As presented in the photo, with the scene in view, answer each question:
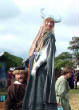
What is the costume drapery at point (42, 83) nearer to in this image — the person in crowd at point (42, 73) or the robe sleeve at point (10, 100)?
the person in crowd at point (42, 73)

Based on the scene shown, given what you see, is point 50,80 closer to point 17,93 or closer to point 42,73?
point 42,73

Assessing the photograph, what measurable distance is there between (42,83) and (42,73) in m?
0.14

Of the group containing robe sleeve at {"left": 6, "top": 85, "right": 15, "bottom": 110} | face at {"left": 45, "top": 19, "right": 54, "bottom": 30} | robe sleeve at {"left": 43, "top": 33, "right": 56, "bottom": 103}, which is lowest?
robe sleeve at {"left": 6, "top": 85, "right": 15, "bottom": 110}

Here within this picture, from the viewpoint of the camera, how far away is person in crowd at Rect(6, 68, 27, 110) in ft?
13.1

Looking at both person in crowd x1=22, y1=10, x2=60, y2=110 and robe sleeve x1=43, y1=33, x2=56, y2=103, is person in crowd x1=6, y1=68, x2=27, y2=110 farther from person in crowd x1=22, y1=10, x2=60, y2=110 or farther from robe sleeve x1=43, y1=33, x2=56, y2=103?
robe sleeve x1=43, y1=33, x2=56, y2=103

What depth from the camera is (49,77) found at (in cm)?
439

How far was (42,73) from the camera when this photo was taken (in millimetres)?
4461

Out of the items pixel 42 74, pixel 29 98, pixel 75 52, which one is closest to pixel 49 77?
pixel 42 74

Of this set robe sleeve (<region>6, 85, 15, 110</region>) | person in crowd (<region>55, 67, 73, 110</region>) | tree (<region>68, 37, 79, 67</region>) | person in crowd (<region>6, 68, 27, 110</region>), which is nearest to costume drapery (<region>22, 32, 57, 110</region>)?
person in crowd (<region>6, 68, 27, 110</region>)

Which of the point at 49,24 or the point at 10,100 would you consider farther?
the point at 49,24

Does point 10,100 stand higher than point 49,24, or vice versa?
point 49,24

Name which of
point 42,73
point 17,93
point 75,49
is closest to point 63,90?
point 42,73

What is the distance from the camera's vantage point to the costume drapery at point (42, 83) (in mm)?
4348

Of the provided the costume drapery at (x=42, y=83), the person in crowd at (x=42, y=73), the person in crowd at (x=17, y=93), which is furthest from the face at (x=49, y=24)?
the person in crowd at (x=17, y=93)
